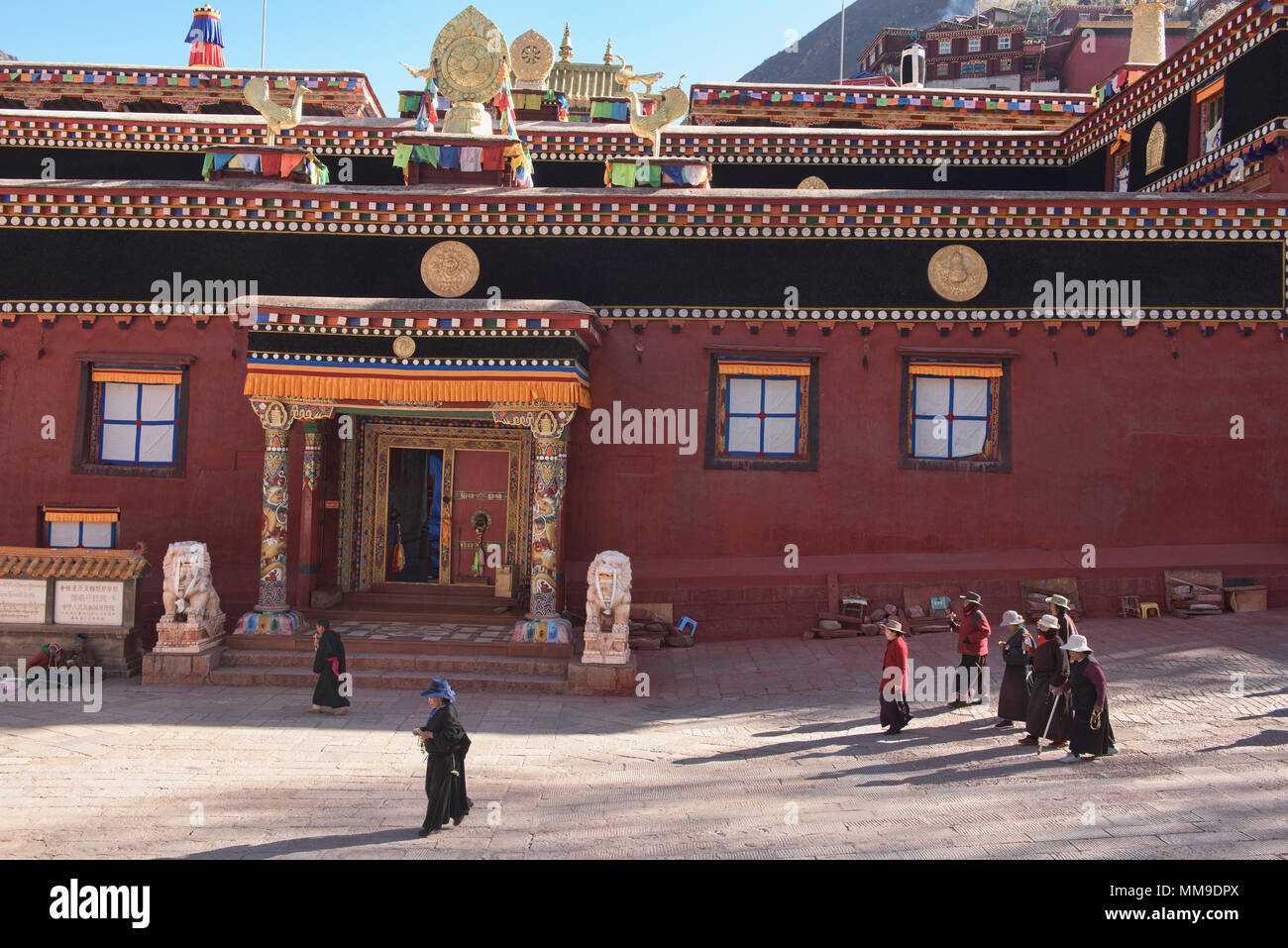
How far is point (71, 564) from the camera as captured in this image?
12227 millimetres

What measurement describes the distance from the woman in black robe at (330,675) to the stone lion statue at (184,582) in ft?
7.52

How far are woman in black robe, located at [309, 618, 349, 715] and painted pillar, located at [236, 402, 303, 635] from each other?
2.05 m

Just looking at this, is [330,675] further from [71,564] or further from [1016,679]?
[1016,679]

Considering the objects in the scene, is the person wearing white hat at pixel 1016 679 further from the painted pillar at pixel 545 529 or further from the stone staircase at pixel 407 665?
the painted pillar at pixel 545 529

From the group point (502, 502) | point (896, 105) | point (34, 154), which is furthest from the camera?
point (896, 105)

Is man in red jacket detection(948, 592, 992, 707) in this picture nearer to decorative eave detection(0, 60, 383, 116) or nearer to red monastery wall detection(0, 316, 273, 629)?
red monastery wall detection(0, 316, 273, 629)

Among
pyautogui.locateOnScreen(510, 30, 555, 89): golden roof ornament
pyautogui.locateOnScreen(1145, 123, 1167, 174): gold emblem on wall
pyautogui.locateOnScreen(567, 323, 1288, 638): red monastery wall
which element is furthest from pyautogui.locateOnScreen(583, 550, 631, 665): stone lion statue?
pyautogui.locateOnScreen(510, 30, 555, 89): golden roof ornament

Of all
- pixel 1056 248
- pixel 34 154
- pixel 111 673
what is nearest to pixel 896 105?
pixel 1056 248

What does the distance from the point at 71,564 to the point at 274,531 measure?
96.9 inches

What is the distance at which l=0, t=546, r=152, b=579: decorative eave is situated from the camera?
12.1 metres

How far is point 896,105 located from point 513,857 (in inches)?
771

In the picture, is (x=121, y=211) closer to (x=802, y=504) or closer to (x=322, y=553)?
(x=322, y=553)

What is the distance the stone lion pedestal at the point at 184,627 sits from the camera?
11.7 m

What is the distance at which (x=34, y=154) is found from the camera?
59.4ft
